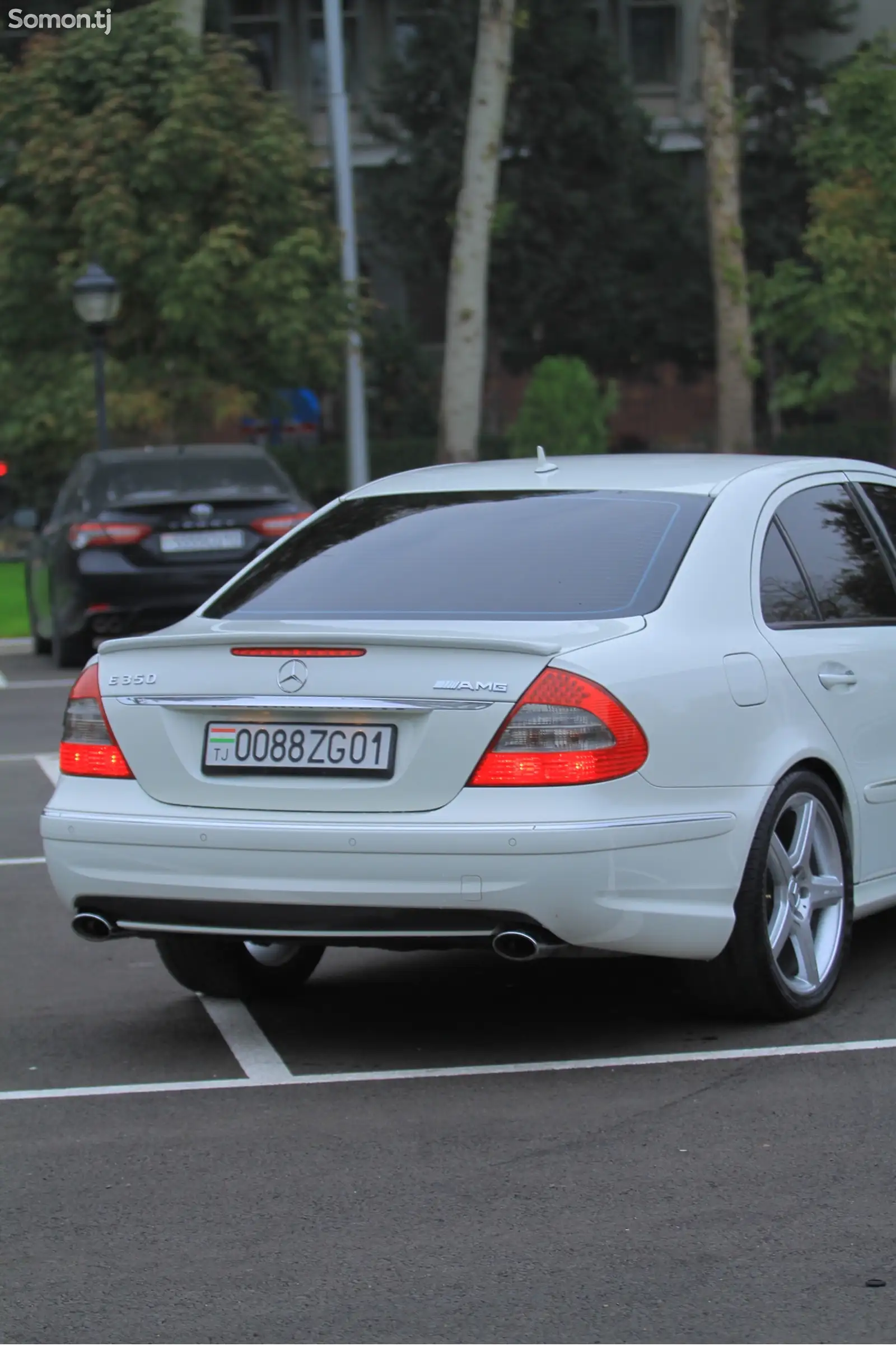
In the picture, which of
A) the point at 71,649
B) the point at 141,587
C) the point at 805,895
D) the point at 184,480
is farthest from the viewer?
the point at 71,649

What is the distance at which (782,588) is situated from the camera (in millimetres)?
6363

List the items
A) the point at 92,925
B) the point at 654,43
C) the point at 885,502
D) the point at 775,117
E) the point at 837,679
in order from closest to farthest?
the point at 92,925 → the point at 837,679 → the point at 885,502 → the point at 775,117 → the point at 654,43

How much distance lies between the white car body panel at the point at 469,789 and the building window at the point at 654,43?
5352 cm

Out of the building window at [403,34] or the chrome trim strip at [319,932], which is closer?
the chrome trim strip at [319,932]

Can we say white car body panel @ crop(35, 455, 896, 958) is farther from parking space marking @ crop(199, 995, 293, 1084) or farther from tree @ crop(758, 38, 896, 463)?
tree @ crop(758, 38, 896, 463)

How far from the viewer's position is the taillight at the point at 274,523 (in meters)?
17.1

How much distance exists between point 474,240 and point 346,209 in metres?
1.68

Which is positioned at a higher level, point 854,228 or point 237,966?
point 854,228

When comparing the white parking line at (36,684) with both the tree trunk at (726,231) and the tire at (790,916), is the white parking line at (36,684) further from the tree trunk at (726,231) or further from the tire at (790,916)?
the tree trunk at (726,231)

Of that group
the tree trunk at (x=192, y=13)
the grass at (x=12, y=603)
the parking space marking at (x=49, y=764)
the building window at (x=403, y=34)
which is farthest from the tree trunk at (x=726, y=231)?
the building window at (x=403, y=34)

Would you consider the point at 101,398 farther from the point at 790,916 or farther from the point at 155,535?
the point at 790,916

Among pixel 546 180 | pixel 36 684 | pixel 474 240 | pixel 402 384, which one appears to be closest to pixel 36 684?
pixel 36 684

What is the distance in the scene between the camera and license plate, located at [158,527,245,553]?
16.9 m

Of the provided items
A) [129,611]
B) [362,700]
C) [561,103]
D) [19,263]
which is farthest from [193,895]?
[561,103]
